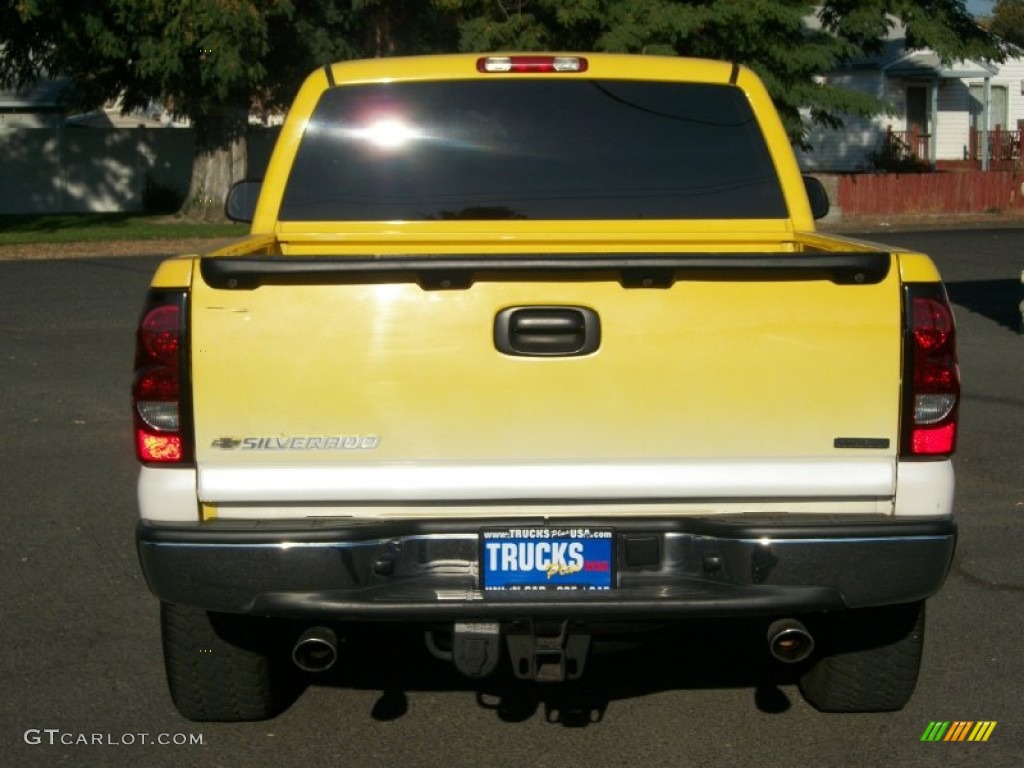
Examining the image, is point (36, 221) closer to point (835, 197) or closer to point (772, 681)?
point (835, 197)

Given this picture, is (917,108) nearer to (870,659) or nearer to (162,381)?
(870,659)

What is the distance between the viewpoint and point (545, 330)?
13.7 feet

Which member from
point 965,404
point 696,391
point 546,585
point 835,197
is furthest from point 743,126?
point 835,197

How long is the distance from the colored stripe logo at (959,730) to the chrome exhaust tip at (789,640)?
729mm

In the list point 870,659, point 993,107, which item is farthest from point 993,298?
point 993,107

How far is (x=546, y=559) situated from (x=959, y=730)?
1.62 meters

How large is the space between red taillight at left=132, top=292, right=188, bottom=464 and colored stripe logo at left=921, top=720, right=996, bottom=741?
2.43 meters

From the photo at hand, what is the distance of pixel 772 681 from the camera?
5445 mm

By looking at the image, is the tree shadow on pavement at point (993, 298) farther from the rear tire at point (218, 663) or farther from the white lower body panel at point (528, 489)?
the rear tire at point (218, 663)

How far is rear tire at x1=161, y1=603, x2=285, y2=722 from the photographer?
4.71 metres

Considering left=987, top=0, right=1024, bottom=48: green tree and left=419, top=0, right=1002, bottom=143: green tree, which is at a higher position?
left=419, top=0, right=1002, bottom=143: green tree

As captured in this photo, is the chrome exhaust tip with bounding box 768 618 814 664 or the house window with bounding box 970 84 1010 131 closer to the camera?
the chrome exhaust tip with bounding box 768 618 814 664

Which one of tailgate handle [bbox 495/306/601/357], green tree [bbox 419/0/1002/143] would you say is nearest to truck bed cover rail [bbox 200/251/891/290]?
tailgate handle [bbox 495/306/601/357]

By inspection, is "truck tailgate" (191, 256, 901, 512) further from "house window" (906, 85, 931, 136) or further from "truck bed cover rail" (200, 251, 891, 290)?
"house window" (906, 85, 931, 136)
